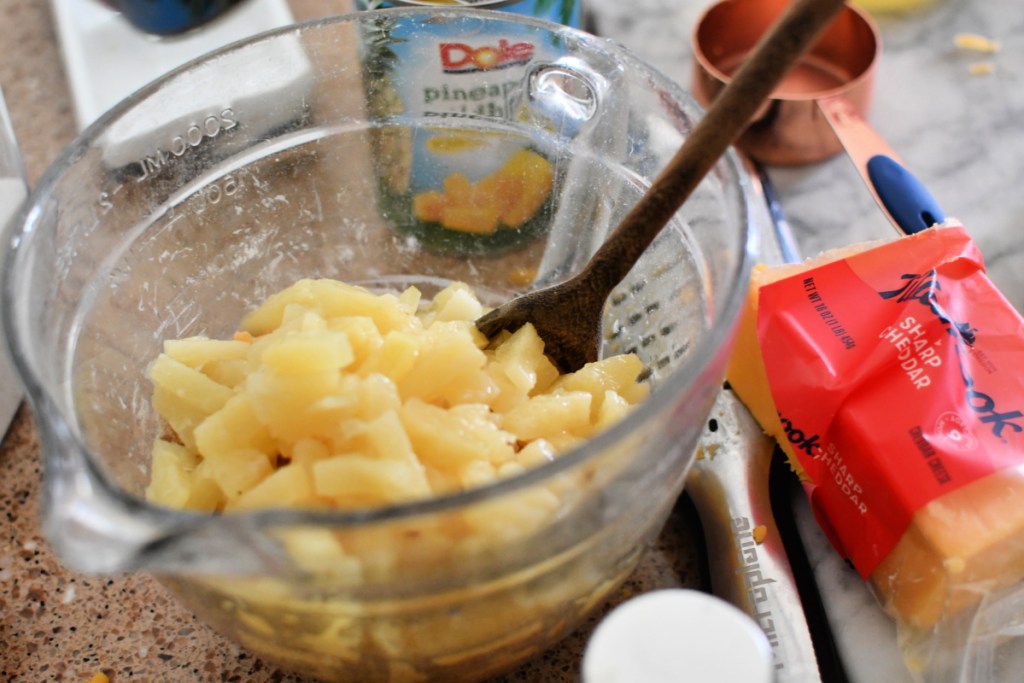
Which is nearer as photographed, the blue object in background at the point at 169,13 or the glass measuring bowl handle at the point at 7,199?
the glass measuring bowl handle at the point at 7,199

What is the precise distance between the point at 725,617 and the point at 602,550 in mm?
97

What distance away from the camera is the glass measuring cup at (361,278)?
0.54 m

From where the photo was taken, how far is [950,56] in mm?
1395

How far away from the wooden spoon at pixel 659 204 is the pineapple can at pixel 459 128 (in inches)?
7.0

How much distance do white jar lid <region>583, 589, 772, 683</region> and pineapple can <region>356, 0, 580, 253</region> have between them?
1.53ft

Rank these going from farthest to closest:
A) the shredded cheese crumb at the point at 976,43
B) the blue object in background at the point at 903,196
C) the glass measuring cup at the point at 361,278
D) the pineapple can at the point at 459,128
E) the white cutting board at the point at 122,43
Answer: the shredded cheese crumb at the point at 976,43 → the white cutting board at the point at 122,43 → the blue object in background at the point at 903,196 → the pineapple can at the point at 459,128 → the glass measuring cup at the point at 361,278

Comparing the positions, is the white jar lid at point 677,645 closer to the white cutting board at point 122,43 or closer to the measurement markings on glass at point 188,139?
the measurement markings on glass at point 188,139

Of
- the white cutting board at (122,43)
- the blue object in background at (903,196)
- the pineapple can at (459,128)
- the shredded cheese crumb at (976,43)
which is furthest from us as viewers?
the shredded cheese crumb at (976,43)

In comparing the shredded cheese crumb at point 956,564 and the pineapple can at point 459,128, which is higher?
the pineapple can at point 459,128

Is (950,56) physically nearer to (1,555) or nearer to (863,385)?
(863,385)

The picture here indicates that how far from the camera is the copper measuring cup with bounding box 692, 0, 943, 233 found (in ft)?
3.40

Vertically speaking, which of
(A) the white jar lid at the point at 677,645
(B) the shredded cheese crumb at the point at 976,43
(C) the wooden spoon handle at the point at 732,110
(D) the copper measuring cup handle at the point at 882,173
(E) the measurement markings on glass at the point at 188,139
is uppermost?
(C) the wooden spoon handle at the point at 732,110

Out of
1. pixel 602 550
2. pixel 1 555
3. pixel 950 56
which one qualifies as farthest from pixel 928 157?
pixel 1 555

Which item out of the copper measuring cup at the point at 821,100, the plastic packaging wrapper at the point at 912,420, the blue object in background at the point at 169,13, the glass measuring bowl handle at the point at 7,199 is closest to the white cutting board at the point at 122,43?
the blue object in background at the point at 169,13
